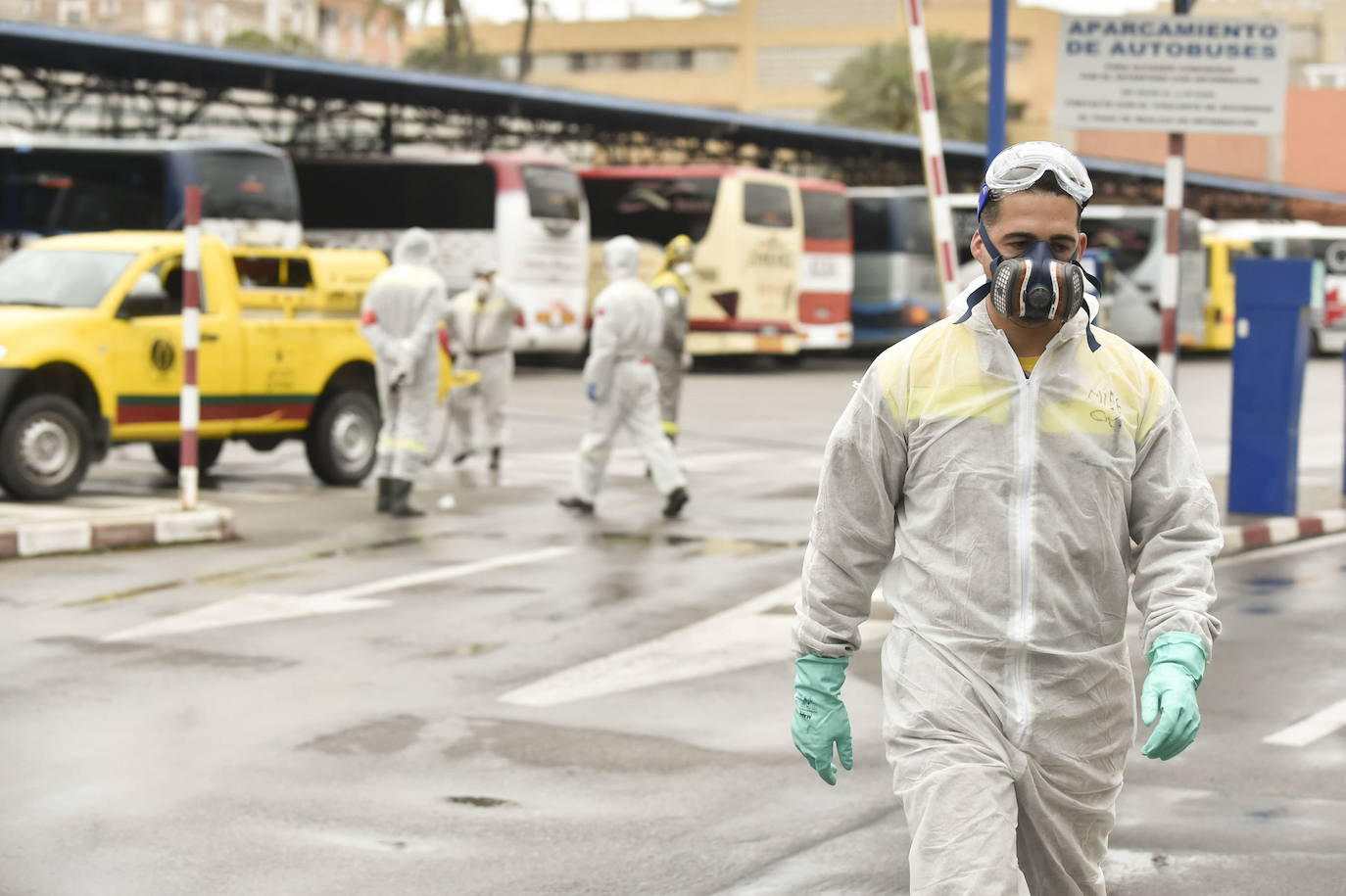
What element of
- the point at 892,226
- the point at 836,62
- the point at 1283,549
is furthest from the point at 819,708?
the point at 836,62

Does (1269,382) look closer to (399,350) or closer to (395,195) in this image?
(399,350)

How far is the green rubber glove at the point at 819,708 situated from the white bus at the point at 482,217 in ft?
92.2

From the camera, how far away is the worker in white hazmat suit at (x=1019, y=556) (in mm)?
3549

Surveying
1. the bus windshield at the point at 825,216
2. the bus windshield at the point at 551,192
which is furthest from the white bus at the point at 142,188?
the bus windshield at the point at 825,216

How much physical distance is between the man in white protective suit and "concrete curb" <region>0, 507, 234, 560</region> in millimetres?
2535

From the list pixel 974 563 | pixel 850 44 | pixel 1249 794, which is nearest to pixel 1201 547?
pixel 974 563

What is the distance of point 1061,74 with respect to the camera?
1314 cm

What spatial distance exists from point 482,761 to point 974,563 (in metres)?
3.48

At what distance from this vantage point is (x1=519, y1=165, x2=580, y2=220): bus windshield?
32.8 m

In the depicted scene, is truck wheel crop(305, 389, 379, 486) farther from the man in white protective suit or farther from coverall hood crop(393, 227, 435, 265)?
the man in white protective suit

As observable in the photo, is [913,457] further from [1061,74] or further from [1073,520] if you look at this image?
[1061,74]

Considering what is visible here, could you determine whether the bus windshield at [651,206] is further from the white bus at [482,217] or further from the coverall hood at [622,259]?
the coverall hood at [622,259]

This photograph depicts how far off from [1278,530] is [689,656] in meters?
5.87

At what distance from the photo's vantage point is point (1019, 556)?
11.7 ft
